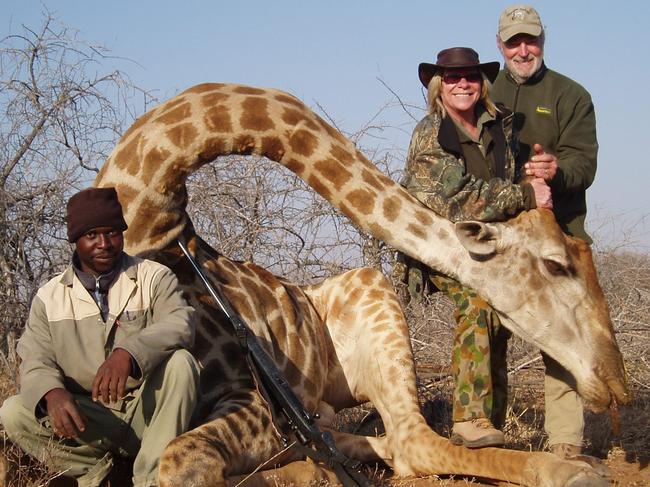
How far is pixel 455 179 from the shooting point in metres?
5.34

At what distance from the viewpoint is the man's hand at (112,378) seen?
3.88 meters

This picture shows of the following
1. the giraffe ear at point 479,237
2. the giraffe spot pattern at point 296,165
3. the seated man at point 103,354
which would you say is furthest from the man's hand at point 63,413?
the giraffe ear at point 479,237

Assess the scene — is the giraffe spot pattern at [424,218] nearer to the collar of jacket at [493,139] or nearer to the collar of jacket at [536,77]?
the collar of jacket at [493,139]

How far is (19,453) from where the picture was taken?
443 centimetres

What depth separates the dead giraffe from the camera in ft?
16.6

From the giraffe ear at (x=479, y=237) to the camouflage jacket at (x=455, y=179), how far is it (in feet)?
0.34

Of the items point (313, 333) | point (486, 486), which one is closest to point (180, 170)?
point (313, 333)

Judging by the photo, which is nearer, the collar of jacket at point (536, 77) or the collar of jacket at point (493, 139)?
the collar of jacket at point (493, 139)

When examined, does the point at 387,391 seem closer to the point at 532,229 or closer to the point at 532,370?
the point at 532,229

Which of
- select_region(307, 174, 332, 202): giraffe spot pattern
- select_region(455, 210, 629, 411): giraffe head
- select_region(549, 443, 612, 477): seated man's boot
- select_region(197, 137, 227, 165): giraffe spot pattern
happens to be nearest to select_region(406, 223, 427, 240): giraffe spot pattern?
select_region(455, 210, 629, 411): giraffe head

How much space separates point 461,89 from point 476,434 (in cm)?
197

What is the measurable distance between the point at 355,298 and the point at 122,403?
2408 mm

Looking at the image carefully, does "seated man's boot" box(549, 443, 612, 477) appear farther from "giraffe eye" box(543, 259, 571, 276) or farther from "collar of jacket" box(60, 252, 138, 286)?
"collar of jacket" box(60, 252, 138, 286)

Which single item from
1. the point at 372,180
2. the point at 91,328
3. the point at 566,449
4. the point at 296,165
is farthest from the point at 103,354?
the point at 566,449
